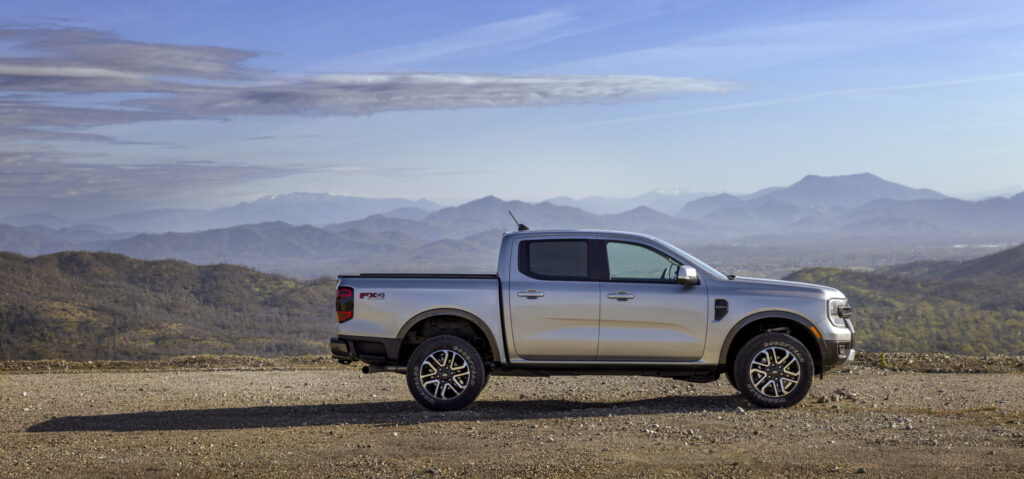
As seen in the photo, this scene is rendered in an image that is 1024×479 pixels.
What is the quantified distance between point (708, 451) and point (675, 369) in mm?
2245

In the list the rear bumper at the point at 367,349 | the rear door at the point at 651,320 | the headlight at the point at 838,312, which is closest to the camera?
the rear door at the point at 651,320

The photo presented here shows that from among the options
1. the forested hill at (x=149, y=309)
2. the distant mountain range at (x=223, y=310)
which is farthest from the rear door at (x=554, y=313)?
the distant mountain range at (x=223, y=310)

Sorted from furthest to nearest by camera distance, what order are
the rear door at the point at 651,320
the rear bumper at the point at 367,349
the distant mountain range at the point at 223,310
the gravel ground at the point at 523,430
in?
the distant mountain range at the point at 223,310
the rear bumper at the point at 367,349
the rear door at the point at 651,320
the gravel ground at the point at 523,430

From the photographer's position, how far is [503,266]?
9.90 metres

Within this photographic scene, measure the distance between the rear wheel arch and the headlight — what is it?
0.28 meters

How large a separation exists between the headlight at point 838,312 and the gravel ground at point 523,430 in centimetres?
98

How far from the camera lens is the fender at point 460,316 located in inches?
387

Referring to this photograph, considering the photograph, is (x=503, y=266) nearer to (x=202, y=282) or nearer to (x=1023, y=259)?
(x=202, y=282)

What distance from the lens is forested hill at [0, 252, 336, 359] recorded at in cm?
8612

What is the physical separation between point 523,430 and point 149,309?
12177cm

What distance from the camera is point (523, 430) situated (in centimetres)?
859

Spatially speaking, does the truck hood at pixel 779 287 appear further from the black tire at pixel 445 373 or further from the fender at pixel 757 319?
the black tire at pixel 445 373

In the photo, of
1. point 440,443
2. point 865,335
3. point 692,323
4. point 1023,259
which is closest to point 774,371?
point 692,323

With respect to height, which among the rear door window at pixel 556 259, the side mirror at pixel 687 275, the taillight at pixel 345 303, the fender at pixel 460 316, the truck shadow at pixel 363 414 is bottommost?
the truck shadow at pixel 363 414
